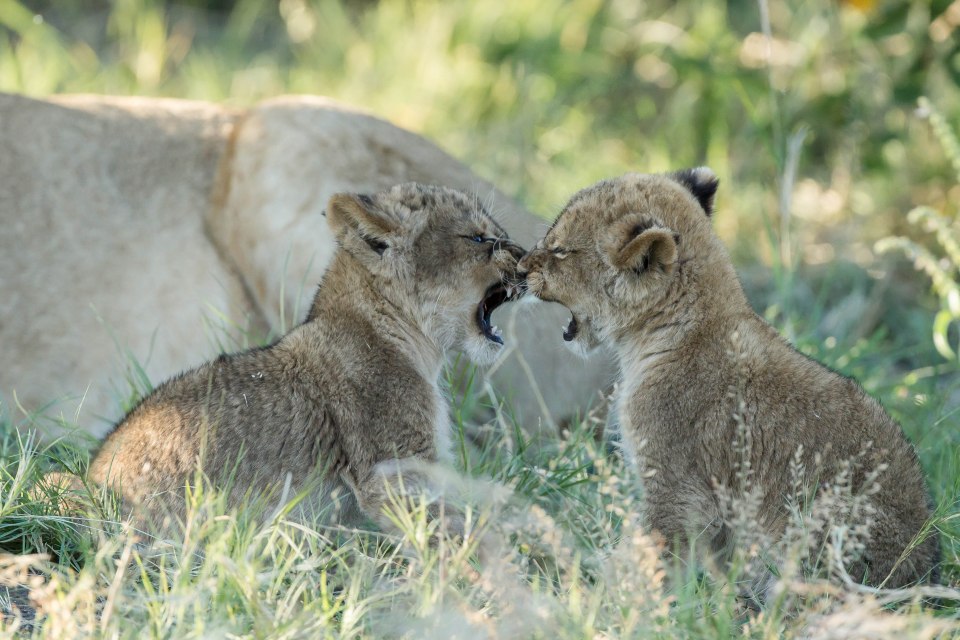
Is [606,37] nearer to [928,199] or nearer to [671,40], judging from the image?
[671,40]

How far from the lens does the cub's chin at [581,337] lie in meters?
3.67

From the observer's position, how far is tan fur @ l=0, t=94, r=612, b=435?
462 centimetres

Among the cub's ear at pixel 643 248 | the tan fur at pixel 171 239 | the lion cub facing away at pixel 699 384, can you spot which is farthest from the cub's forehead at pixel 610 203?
the tan fur at pixel 171 239

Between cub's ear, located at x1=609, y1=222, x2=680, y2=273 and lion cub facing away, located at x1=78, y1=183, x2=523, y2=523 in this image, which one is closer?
cub's ear, located at x1=609, y1=222, x2=680, y2=273

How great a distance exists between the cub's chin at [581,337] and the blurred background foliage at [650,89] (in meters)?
2.95

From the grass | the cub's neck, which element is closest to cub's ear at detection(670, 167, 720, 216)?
the cub's neck

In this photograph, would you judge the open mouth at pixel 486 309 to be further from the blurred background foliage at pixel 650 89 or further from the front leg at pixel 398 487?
the blurred background foliage at pixel 650 89

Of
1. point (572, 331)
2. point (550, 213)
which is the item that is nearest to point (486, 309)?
point (572, 331)

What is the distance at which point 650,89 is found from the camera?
338 inches

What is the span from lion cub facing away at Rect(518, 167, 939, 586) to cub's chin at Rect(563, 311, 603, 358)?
1 cm

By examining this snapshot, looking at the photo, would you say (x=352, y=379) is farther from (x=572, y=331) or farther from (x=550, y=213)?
(x=550, y=213)

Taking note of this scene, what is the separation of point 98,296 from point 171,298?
281 millimetres

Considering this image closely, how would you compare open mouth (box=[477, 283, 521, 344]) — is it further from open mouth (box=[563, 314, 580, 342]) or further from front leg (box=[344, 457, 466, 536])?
front leg (box=[344, 457, 466, 536])

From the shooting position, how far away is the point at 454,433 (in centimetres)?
403
